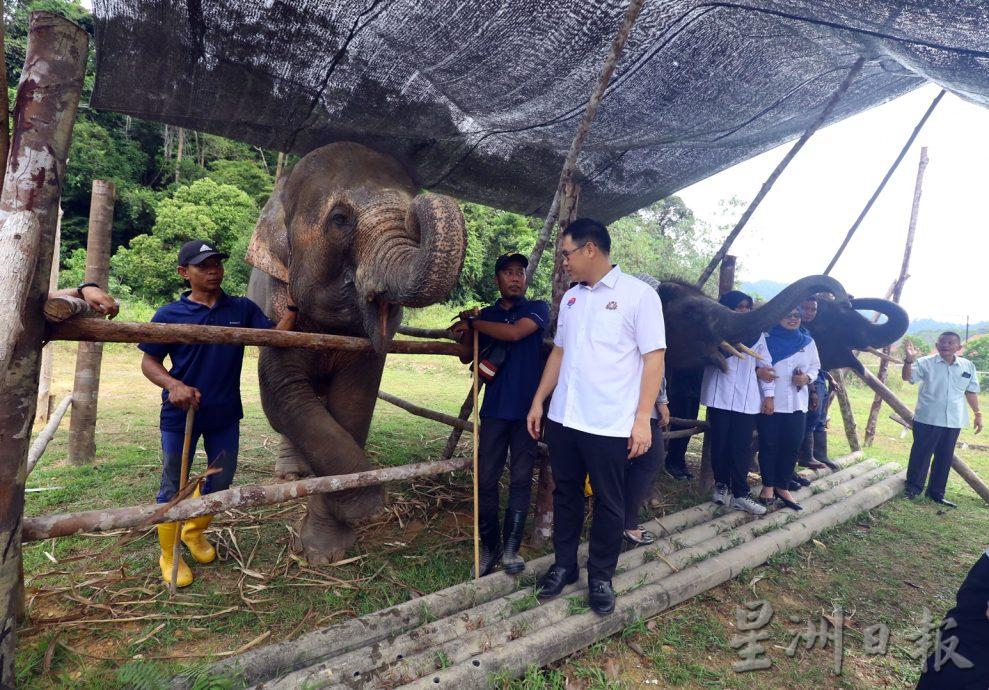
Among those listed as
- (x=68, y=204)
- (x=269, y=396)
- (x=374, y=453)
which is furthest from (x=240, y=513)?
(x=68, y=204)

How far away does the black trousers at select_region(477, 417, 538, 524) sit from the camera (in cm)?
322

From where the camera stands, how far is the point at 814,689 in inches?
99.3

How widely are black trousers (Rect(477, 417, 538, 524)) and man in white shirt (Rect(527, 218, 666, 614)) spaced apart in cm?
40

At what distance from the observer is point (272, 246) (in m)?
3.33

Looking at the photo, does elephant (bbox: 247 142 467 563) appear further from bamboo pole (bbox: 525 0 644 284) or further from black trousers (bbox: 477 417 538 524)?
bamboo pole (bbox: 525 0 644 284)

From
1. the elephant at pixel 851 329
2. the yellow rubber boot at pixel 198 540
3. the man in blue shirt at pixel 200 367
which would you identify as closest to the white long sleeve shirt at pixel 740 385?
the elephant at pixel 851 329

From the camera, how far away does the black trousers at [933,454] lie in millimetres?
Result: 5836

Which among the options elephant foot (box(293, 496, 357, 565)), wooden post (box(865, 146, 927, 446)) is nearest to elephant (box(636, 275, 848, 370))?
elephant foot (box(293, 496, 357, 565))

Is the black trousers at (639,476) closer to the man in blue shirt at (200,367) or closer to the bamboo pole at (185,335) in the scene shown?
the bamboo pole at (185,335)

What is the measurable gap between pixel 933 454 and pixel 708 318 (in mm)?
3670

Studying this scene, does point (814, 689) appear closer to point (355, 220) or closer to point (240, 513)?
point (355, 220)

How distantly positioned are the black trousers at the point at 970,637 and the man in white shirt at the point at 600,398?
130cm

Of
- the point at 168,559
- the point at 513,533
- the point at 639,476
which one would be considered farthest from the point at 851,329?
the point at 168,559

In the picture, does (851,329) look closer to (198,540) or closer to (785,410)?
(785,410)
